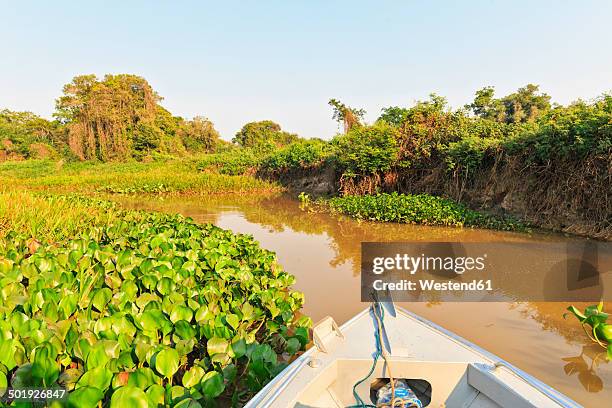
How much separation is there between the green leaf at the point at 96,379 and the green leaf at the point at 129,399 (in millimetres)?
184

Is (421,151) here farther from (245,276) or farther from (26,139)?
(26,139)

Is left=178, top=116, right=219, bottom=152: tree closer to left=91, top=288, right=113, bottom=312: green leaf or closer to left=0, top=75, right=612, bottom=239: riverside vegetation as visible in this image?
left=0, top=75, right=612, bottom=239: riverside vegetation

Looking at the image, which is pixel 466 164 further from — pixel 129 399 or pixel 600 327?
pixel 129 399

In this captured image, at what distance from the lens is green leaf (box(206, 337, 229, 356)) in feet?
7.50

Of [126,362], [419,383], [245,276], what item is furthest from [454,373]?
[245,276]

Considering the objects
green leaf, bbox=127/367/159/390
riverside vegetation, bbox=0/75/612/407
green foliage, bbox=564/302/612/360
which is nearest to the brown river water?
green foliage, bbox=564/302/612/360

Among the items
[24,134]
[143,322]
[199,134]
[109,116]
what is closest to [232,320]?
[143,322]

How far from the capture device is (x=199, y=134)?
124 feet

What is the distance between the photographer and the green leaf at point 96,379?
1691mm

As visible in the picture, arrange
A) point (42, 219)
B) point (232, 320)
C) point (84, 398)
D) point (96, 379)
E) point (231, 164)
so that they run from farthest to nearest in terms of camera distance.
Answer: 1. point (231, 164)
2. point (42, 219)
3. point (232, 320)
4. point (96, 379)
5. point (84, 398)

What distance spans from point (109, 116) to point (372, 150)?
87.2 ft

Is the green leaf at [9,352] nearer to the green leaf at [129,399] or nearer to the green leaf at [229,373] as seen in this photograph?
the green leaf at [129,399]

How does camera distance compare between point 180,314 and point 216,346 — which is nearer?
point 216,346

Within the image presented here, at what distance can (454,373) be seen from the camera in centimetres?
202
